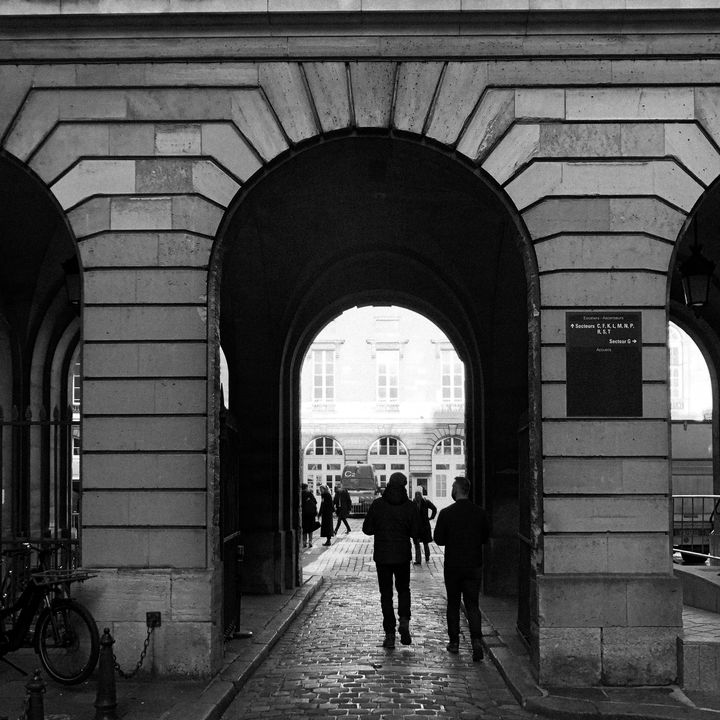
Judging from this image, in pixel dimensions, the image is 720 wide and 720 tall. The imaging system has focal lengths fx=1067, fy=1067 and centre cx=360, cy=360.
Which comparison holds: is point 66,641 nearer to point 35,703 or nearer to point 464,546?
point 35,703

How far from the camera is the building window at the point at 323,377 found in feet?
183

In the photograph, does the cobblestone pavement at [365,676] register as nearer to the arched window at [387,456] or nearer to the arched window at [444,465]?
the arched window at [444,465]

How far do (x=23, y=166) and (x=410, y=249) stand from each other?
854 centimetres

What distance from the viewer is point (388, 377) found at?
56.1m

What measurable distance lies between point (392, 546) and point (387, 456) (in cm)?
4325

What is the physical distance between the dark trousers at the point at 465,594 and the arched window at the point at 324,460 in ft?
142

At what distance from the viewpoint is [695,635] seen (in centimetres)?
988

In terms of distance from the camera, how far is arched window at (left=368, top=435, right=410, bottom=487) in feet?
180

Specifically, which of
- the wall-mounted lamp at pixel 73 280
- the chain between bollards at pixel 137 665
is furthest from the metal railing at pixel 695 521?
the wall-mounted lamp at pixel 73 280

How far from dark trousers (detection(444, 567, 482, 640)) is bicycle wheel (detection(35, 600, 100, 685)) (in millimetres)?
3982

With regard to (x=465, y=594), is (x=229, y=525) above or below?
above

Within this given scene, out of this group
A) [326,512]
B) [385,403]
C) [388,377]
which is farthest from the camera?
[388,377]

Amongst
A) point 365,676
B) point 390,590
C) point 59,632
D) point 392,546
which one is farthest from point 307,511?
point 59,632

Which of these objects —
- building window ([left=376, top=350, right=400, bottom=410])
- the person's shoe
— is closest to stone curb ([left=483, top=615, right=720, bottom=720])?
the person's shoe
